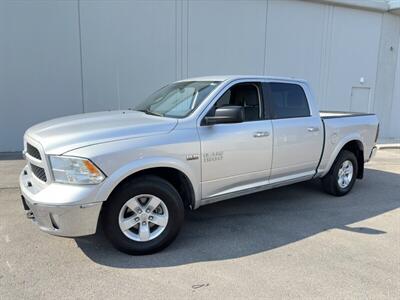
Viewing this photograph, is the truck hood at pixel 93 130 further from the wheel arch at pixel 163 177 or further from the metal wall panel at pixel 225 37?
the metal wall panel at pixel 225 37

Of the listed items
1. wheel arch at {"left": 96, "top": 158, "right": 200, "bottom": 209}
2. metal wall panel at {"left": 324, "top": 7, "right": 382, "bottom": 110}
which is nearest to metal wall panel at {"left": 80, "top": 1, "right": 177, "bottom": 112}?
wheel arch at {"left": 96, "top": 158, "right": 200, "bottom": 209}

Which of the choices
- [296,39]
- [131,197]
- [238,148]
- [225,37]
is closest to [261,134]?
[238,148]

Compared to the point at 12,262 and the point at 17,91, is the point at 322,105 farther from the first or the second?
the point at 12,262

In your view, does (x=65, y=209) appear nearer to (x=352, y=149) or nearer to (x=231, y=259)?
(x=231, y=259)

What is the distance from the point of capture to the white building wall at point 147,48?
342 inches

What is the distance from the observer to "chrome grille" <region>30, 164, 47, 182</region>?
3.37 m

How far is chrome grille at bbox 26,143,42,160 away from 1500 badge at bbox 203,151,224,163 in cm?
174

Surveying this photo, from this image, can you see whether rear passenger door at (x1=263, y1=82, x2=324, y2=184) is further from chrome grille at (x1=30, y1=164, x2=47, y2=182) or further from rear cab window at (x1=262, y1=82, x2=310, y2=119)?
chrome grille at (x1=30, y1=164, x2=47, y2=182)

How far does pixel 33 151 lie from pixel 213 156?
6.46ft

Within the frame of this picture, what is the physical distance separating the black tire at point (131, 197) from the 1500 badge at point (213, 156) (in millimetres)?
521

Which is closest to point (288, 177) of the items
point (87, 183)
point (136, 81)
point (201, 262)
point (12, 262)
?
point (201, 262)

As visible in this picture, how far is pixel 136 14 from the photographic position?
9.41 metres

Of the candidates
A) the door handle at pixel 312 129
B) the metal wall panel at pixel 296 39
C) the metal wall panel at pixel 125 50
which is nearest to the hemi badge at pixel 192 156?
the door handle at pixel 312 129

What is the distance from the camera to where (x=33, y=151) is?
3.63 meters
